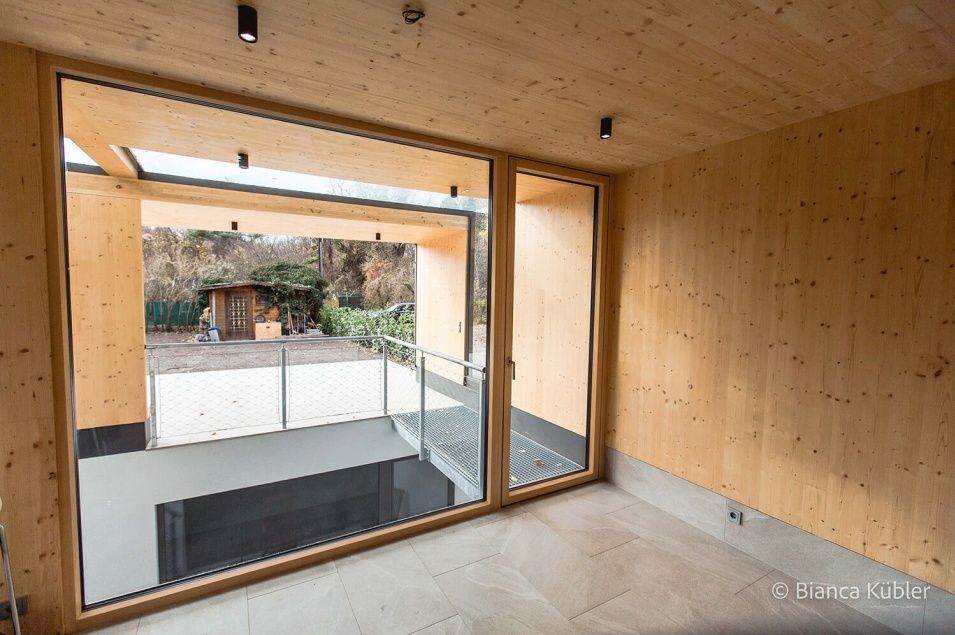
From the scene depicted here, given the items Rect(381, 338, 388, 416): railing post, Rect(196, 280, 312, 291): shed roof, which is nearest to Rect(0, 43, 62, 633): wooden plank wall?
Rect(196, 280, 312, 291): shed roof

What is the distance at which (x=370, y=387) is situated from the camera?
520 centimetres

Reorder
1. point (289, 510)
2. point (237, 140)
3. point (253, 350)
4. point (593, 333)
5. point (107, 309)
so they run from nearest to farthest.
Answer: point (237, 140)
point (593, 333)
point (107, 309)
point (289, 510)
point (253, 350)

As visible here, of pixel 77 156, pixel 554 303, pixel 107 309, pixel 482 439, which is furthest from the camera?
pixel 107 309

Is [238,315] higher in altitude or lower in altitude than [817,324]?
lower

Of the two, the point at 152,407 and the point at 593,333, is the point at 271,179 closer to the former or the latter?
the point at 152,407

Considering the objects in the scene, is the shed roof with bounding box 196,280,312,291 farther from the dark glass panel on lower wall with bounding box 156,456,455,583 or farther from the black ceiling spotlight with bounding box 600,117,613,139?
the black ceiling spotlight with bounding box 600,117,613,139

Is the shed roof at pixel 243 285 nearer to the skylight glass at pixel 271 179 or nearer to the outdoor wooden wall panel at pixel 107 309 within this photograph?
the outdoor wooden wall panel at pixel 107 309

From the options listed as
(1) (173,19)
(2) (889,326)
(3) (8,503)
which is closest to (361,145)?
(1) (173,19)

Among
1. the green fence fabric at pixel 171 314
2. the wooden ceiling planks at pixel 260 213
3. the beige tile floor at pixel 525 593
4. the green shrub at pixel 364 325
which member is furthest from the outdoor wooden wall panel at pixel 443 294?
the beige tile floor at pixel 525 593

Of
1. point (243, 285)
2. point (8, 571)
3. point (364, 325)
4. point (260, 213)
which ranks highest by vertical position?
point (260, 213)

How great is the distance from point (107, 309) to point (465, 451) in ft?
11.4

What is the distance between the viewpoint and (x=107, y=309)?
3830 mm

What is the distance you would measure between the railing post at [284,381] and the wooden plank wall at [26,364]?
9.50 feet

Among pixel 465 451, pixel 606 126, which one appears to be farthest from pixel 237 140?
pixel 465 451
